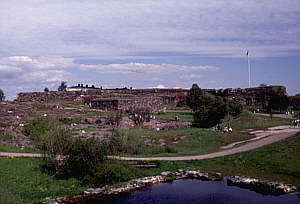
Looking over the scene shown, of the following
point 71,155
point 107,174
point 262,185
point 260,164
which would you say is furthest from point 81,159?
point 260,164

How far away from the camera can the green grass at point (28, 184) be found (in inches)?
541

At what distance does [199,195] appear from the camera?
1452cm

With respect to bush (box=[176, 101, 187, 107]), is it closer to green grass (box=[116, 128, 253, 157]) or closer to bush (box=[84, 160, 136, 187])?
green grass (box=[116, 128, 253, 157])

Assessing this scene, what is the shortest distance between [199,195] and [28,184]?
7.59 meters

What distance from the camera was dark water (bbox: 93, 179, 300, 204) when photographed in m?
13.6

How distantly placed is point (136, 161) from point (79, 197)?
5.99m

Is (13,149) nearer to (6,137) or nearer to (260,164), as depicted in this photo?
(6,137)

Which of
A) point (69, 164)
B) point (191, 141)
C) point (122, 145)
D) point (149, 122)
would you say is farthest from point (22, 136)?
point (149, 122)

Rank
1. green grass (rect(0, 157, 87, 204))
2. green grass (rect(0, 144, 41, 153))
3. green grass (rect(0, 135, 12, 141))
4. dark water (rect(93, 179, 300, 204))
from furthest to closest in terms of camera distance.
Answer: green grass (rect(0, 135, 12, 141))
green grass (rect(0, 144, 41, 153))
green grass (rect(0, 157, 87, 204))
dark water (rect(93, 179, 300, 204))

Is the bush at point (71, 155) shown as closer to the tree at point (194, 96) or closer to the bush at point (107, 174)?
the bush at point (107, 174)

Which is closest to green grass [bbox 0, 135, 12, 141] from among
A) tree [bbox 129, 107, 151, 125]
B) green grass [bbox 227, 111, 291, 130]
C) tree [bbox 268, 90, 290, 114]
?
tree [bbox 129, 107, 151, 125]

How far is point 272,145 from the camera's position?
21594 mm

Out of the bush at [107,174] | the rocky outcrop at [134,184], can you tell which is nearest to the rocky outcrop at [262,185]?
the rocky outcrop at [134,184]

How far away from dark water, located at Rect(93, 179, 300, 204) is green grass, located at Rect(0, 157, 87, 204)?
93.0 inches
